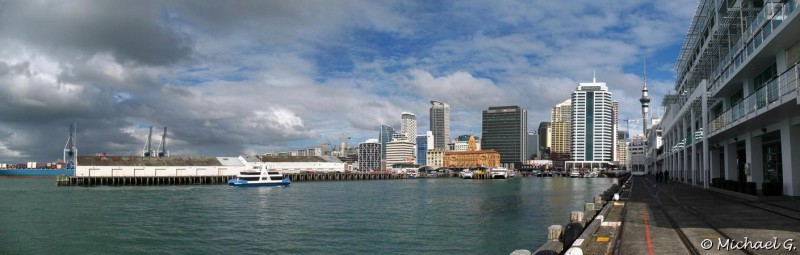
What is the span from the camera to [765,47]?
2366 centimetres

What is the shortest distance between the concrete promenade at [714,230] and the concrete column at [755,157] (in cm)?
823

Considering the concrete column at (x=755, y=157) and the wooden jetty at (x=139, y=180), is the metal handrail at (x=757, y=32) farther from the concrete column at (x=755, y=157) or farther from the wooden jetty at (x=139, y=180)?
the wooden jetty at (x=139, y=180)

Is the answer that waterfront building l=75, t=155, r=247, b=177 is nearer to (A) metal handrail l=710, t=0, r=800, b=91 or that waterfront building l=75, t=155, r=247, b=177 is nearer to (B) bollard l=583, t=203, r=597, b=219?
(B) bollard l=583, t=203, r=597, b=219

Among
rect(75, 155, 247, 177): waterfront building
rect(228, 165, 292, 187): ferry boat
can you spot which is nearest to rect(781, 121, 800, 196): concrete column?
rect(228, 165, 292, 187): ferry boat

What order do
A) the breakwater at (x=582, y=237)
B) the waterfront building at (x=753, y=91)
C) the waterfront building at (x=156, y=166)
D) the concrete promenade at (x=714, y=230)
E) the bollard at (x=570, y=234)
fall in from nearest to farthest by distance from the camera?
the concrete promenade at (x=714, y=230), the breakwater at (x=582, y=237), the bollard at (x=570, y=234), the waterfront building at (x=753, y=91), the waterfront building at (x=156, y=166)

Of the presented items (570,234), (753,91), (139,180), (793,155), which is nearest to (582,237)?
(570,234)

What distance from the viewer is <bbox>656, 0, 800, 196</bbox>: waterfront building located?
22078 mm

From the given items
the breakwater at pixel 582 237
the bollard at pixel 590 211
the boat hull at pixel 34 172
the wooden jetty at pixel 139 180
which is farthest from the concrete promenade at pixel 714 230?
the boat hull at pixel 34 172

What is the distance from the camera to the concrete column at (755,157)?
30.3 meters

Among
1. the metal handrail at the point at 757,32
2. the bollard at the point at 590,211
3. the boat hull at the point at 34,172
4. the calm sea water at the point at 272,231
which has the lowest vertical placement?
Result: the boat hull at the point at 34,172

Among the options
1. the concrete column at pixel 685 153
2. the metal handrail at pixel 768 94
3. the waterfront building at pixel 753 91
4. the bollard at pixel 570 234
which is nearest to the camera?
the bollard at pixel 570 234

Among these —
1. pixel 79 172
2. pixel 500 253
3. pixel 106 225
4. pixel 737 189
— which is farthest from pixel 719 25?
pixel 79 172

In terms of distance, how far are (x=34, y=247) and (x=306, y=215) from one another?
17.5 meters

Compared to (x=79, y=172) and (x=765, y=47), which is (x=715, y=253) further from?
(x=79, y=172)
